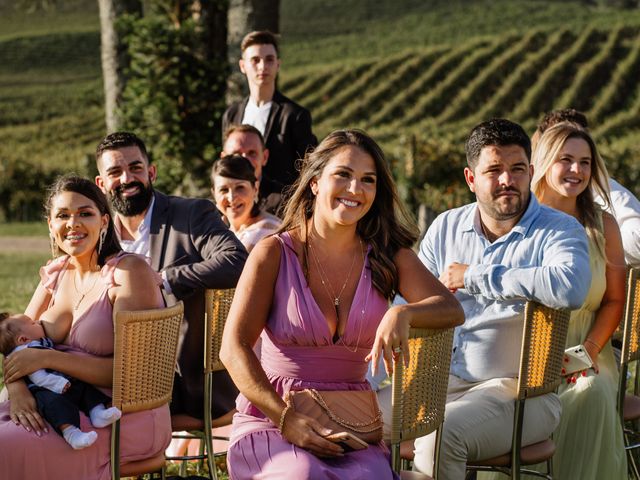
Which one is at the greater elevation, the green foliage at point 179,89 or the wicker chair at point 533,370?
the green foliage at point 179,89

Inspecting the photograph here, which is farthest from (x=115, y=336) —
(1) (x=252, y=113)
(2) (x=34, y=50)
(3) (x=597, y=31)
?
(2) (x=34, y=50)

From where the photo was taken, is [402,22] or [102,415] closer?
[102,415]

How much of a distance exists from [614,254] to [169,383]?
Result: 205 cm

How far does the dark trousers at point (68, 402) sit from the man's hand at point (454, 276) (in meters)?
1.36

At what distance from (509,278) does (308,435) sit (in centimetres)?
110

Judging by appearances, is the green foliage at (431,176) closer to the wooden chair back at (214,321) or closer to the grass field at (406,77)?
the grass field at (406,77)

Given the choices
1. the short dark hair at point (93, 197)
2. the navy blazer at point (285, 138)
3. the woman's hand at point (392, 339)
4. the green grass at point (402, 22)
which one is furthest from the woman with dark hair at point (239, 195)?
the green grass at point (402, 22)

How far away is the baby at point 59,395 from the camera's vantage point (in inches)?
135

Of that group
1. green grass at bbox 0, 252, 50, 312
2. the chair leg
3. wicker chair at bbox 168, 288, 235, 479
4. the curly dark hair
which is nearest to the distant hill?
green grass at bbox 0, 252, 50, 312

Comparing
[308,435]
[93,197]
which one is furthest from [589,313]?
[93,197]

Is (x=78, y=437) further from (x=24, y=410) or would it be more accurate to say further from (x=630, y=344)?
(x=630, y=344)

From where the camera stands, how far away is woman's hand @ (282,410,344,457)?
10.3 ft

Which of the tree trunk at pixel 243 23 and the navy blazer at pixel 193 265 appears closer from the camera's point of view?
the navy blazer at pixel 193 265

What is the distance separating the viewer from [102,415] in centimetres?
345
